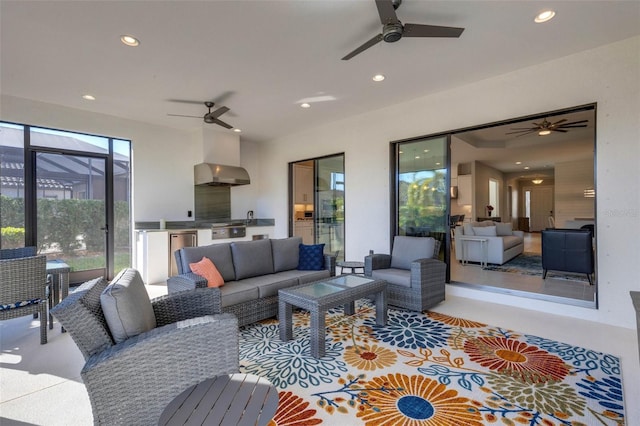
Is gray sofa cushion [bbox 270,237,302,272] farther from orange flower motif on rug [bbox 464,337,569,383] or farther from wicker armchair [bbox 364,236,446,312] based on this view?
orange flower motif on rug [bbox 464,337,569,383]

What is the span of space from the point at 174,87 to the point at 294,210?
3.60 m

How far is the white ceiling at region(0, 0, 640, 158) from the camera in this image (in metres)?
2.62

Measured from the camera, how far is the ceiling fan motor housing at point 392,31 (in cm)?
246

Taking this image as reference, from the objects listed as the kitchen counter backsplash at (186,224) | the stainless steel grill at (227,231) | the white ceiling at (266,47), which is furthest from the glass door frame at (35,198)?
the stainless steel grill at (227,231)

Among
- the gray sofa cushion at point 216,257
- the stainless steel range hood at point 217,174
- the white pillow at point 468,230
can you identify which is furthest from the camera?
the white pillow at point 468,230

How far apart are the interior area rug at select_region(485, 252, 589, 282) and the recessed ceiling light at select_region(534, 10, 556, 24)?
4244mm

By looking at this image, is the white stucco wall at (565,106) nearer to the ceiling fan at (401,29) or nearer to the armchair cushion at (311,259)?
the armchair cushion at (311,259)

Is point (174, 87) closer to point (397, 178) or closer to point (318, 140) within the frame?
point (318, 140)

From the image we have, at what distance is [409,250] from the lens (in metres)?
4.18

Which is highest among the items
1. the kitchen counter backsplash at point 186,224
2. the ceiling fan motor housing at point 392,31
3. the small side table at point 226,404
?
the ceiling fan motor housing at point 392,31

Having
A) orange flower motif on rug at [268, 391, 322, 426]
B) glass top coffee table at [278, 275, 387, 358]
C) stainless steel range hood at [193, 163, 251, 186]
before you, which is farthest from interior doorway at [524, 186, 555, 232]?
orange flower motif on rug at [268, 391, 322, 426]

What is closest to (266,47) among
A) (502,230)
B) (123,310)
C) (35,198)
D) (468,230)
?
(123,310)

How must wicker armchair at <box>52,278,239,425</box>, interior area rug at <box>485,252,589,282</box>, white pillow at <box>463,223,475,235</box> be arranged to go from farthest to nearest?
1. white pillow at <box>463,223,475,235</box>
2. interior area rug at <box>485,252,589,282</box>
3. wicker armchair at <box>52,278,239,425</box>

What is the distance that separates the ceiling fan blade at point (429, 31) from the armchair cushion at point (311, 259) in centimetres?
268
